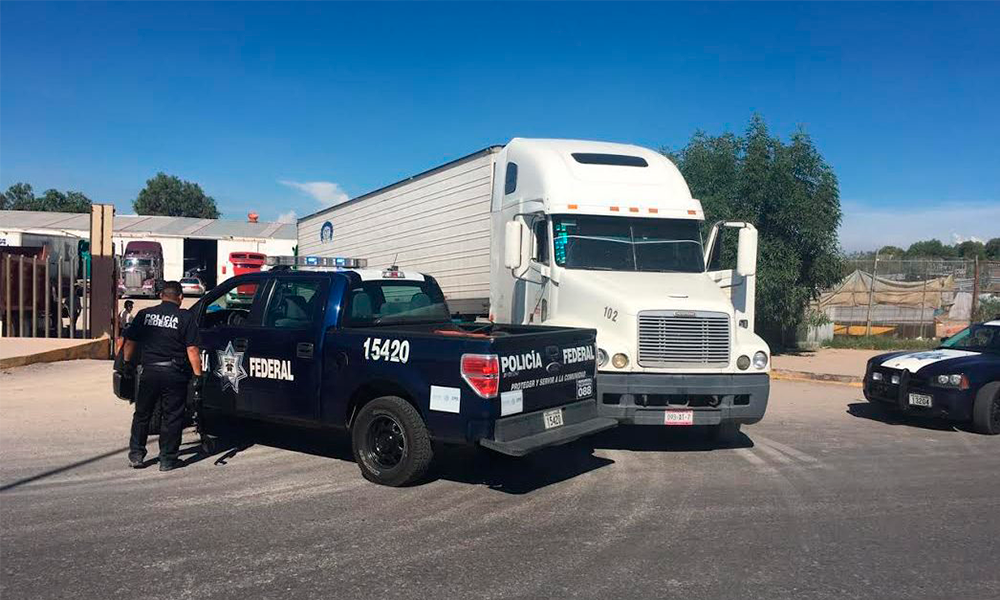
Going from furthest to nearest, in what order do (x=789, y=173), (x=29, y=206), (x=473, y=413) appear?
(x=29, y=206) → (x=789, y=173) → (x=473, y=413)

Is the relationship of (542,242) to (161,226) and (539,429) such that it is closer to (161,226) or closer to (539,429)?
(539,429)

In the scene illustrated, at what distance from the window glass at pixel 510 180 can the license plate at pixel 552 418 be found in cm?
437

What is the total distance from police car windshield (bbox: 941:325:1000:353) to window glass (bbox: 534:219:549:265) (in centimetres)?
640

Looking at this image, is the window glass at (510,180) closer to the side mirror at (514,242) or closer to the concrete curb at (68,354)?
the side mirror at (514,242)

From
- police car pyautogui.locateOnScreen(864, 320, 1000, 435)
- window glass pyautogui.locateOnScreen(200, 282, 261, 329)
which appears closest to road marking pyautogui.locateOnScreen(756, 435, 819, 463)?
police car pyautogui.locateOnScreen(864, 320, 1000, 435)

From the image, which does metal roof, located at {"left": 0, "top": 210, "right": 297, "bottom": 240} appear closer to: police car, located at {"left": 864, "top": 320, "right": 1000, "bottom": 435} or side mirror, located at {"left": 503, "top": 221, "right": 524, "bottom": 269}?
side mirror, located at {"left": 503, "top": 221, "right": 524, "bottom": 269}

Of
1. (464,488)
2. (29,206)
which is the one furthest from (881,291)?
(29,206)

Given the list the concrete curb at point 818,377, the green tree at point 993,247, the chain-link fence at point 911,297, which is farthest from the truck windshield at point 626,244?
the green tree at point 993,247

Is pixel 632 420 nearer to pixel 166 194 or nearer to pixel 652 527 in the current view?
pixel 652 527

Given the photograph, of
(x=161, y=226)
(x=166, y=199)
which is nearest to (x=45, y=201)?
(x=166, y=199)

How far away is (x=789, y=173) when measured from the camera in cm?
1659

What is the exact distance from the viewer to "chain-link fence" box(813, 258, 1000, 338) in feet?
73.5

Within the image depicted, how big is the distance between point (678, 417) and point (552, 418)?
5.75ft

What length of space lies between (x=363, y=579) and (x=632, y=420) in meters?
3.88
